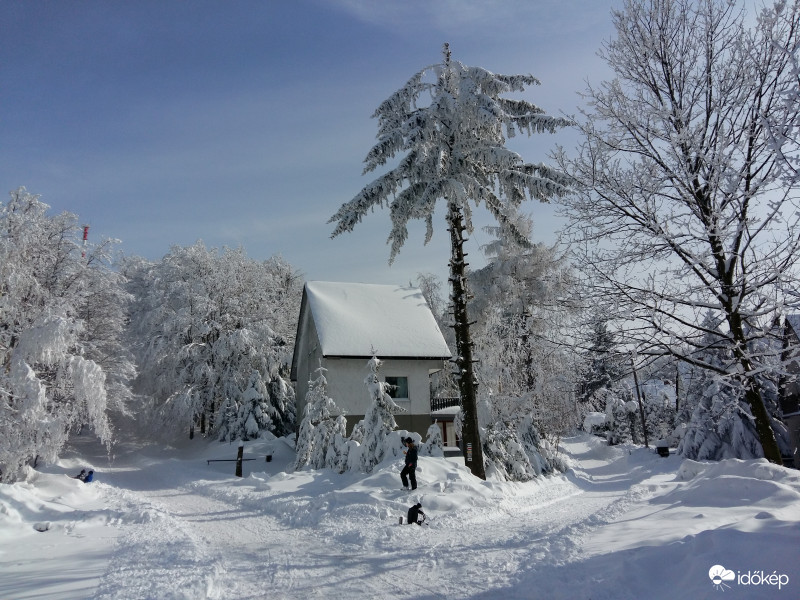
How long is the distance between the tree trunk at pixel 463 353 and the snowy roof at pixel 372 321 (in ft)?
27.6

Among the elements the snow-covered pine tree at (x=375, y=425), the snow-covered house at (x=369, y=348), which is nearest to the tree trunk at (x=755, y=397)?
the snow-covered pine tree at (x=375, y=425)

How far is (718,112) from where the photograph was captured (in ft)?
27.2

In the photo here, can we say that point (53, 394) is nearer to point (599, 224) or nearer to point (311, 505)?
point (311, 505)

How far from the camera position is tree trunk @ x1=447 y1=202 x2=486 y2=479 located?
15438 mm

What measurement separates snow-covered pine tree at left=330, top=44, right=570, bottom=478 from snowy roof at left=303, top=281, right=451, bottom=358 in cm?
873

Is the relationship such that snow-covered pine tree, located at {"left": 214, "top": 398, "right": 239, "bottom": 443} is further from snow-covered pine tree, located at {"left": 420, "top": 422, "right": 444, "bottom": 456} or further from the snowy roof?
snow-covered pine tree, located at {"left": 420, "top": 422, "right": 444, "bottom": 456}

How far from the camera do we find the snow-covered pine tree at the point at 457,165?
49.9 feet

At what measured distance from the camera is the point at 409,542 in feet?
29.8

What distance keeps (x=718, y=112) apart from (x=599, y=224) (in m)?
2.52

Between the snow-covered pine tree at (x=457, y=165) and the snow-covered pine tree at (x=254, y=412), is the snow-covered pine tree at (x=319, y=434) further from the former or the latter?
the snow-covered pine tree at (x=254, y=412)

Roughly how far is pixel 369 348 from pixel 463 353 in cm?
1017

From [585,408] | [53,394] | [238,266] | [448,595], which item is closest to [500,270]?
[585,408]

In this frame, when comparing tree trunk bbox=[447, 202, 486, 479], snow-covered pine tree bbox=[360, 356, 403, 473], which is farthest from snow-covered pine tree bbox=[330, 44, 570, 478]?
snow-covered pine tree bbox=[360, 356, 403, 473]

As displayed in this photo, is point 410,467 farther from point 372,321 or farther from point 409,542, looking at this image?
point 372,321
